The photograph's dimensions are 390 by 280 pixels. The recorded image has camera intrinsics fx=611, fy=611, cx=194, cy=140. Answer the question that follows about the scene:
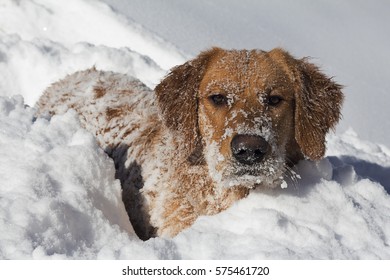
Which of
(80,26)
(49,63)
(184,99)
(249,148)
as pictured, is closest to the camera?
(249,148)

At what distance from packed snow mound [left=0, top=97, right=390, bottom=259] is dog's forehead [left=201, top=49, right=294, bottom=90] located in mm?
626

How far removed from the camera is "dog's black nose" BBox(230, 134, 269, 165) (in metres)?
3.43

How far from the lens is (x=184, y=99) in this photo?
4.13m

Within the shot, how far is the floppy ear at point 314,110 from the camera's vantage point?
13.0 feet

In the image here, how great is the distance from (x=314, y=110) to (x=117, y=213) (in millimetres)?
1488

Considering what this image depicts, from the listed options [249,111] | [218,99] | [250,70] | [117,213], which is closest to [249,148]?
[249,111]

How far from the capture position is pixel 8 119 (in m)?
4.20

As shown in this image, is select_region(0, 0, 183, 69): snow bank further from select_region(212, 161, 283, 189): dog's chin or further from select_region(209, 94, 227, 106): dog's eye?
select_region(212, 161, 283, 189): dog's chin

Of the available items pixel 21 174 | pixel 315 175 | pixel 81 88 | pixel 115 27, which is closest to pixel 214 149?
pixel 315 175

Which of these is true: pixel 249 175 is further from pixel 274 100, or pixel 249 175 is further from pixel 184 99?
pixel 184 99

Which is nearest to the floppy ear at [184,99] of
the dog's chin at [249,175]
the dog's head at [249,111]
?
the dog's head at [249,111]

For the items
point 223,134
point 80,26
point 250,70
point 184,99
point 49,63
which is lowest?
point 49,63

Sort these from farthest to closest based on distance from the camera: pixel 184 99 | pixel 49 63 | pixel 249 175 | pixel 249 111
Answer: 1. pixel 49 63
2. pixel 184 99
3. pixel 249 111
4. pixel 249 175
